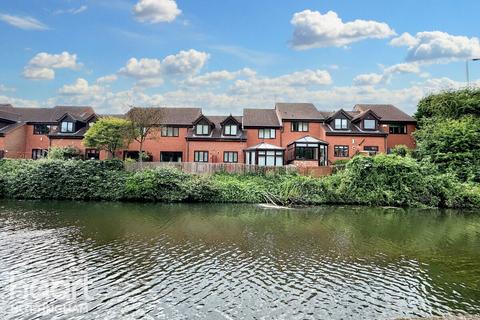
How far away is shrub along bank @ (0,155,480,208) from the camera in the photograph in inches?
1282

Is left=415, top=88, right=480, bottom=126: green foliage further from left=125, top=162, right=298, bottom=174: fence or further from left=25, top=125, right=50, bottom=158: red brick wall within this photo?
left=25, top=125, right=50, bottom=158: red brick wall

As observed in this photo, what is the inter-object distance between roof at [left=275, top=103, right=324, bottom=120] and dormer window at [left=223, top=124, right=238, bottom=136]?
605 cm

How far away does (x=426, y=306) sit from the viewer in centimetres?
1022

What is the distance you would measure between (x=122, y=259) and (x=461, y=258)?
13933mm

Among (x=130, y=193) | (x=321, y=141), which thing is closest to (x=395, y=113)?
(x=321, y=141)

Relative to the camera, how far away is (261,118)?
46344 mm

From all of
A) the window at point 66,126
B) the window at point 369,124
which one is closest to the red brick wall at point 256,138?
the window at point 369,124

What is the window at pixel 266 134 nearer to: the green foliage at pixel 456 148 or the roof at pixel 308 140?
the roof at pixel 308 140

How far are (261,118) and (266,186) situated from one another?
14.3m

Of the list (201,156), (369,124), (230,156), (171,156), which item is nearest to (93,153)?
(171,156)

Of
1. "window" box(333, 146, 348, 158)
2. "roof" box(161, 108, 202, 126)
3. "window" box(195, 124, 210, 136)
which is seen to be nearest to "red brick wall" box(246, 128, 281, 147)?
"window" box(195, 124, 210, 136)

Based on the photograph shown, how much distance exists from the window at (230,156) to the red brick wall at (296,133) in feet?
19.9

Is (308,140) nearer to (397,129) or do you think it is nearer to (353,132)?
(353,132)

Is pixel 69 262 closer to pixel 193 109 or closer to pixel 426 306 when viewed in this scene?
pixel 426 306
